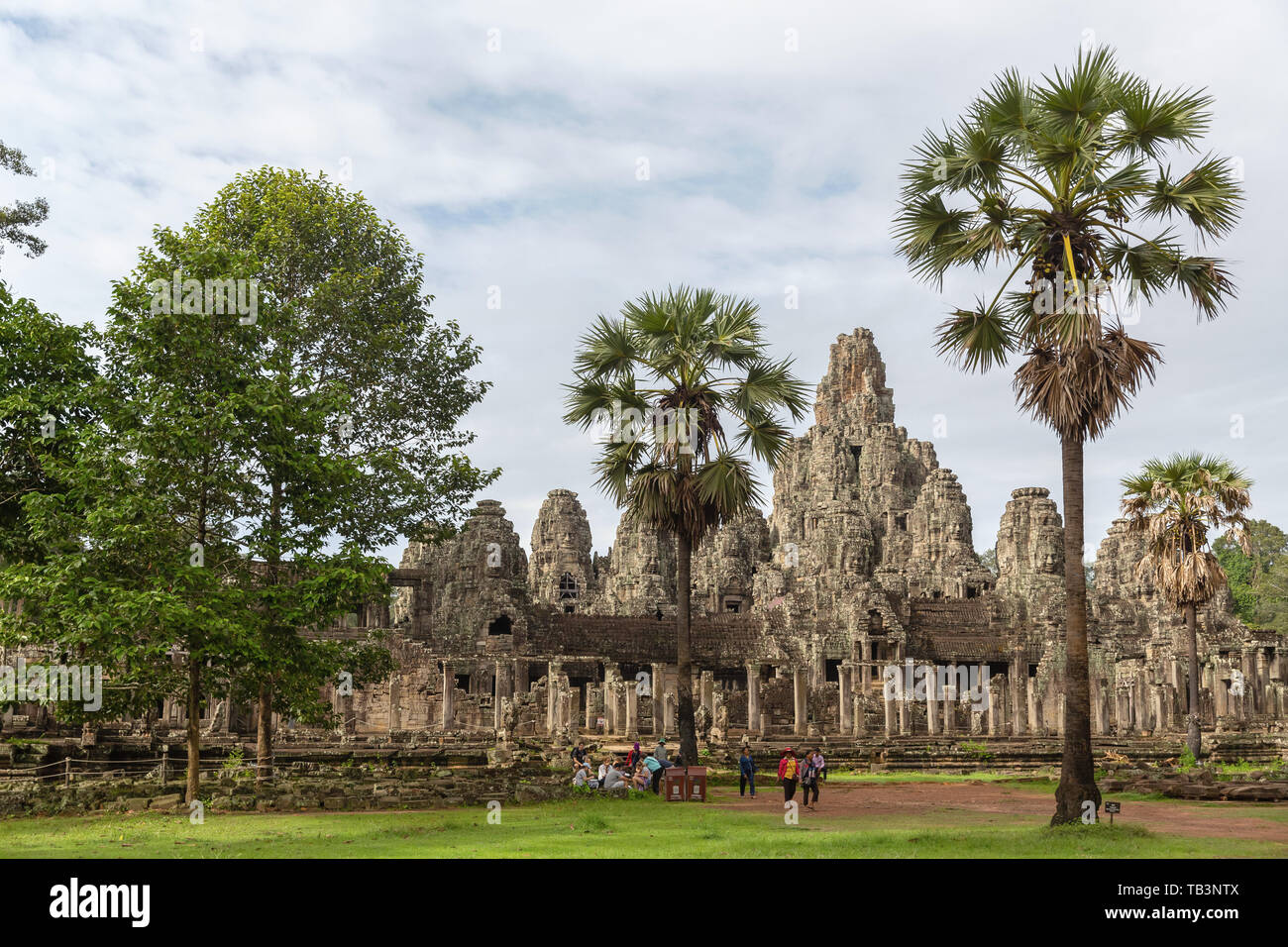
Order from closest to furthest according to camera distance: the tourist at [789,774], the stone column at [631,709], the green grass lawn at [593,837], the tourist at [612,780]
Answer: the green grass lawn at [593,837]
the tourist at [789,774]
the tourist at [612,780]
the stone column at [631,709]

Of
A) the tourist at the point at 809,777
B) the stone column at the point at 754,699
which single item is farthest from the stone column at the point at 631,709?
the tourist at the point at 809,777

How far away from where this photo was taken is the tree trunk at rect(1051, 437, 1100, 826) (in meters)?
15.2

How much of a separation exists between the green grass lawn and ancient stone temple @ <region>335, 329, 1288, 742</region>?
11334 millimetres

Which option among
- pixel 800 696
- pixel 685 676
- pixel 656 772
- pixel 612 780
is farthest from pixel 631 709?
pixel 612 780

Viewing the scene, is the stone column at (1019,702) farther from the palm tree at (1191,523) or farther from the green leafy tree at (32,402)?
the green leafy tree at (32,402)

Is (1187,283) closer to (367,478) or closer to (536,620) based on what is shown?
(367,478)

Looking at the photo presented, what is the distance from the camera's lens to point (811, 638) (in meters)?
47.7

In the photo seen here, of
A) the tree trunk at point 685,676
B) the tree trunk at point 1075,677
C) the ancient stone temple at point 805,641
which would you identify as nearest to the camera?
the tree trunk at point 1075,677

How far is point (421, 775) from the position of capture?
2233 centimetres

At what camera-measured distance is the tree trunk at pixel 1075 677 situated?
50.0 feet

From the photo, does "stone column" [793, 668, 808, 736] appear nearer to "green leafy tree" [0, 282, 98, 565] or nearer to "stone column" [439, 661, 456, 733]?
"stone column" [439, 661, 456, 733]

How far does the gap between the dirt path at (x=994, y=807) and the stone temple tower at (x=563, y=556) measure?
4471 centimetres

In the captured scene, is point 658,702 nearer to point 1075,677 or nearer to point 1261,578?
point 1075,677

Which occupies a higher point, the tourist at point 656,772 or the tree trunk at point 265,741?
the tree trunk at point 265,741
